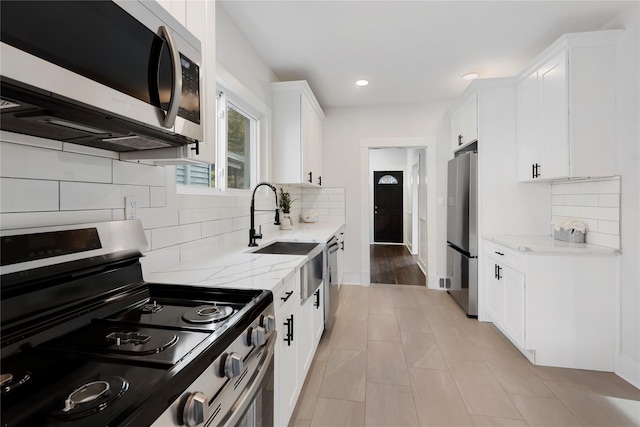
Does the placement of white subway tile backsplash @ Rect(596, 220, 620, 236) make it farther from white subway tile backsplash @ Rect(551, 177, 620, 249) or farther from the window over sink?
the window over sink

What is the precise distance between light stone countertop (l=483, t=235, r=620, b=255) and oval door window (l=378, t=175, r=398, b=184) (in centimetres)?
549

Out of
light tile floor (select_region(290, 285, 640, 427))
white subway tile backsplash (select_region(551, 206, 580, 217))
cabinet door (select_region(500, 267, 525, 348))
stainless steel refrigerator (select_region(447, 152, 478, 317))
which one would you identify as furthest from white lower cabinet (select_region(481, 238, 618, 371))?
stainless steel refrigerator (select_region(447, 152, 478, 317))

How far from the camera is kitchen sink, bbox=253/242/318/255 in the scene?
2365 mm

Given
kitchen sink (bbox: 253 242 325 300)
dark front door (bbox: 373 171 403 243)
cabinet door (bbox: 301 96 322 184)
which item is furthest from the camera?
dark front door (bbox: 373 171 403 243)

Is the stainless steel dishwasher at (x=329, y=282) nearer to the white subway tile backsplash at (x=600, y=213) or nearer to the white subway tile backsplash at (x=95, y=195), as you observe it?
the white subway tile backsplash at (x=95, y=195)

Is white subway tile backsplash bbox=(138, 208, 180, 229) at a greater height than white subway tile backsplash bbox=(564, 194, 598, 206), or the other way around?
white subway tile backsplash bbox=(564, 194, 598, 206)

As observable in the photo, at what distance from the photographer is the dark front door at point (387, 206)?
321 inches

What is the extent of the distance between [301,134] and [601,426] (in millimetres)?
3061

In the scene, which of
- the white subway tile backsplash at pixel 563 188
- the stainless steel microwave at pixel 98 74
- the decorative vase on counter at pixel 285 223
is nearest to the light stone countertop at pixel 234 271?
the stainless steel microwave at pixel 98 74

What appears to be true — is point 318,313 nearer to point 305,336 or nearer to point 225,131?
point 305,336

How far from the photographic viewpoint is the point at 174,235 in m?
1.60

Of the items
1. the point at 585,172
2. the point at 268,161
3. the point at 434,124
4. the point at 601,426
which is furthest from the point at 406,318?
the point at 434,124

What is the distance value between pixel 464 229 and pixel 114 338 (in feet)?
10.8

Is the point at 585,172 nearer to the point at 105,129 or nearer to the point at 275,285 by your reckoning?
the point at 275,285
